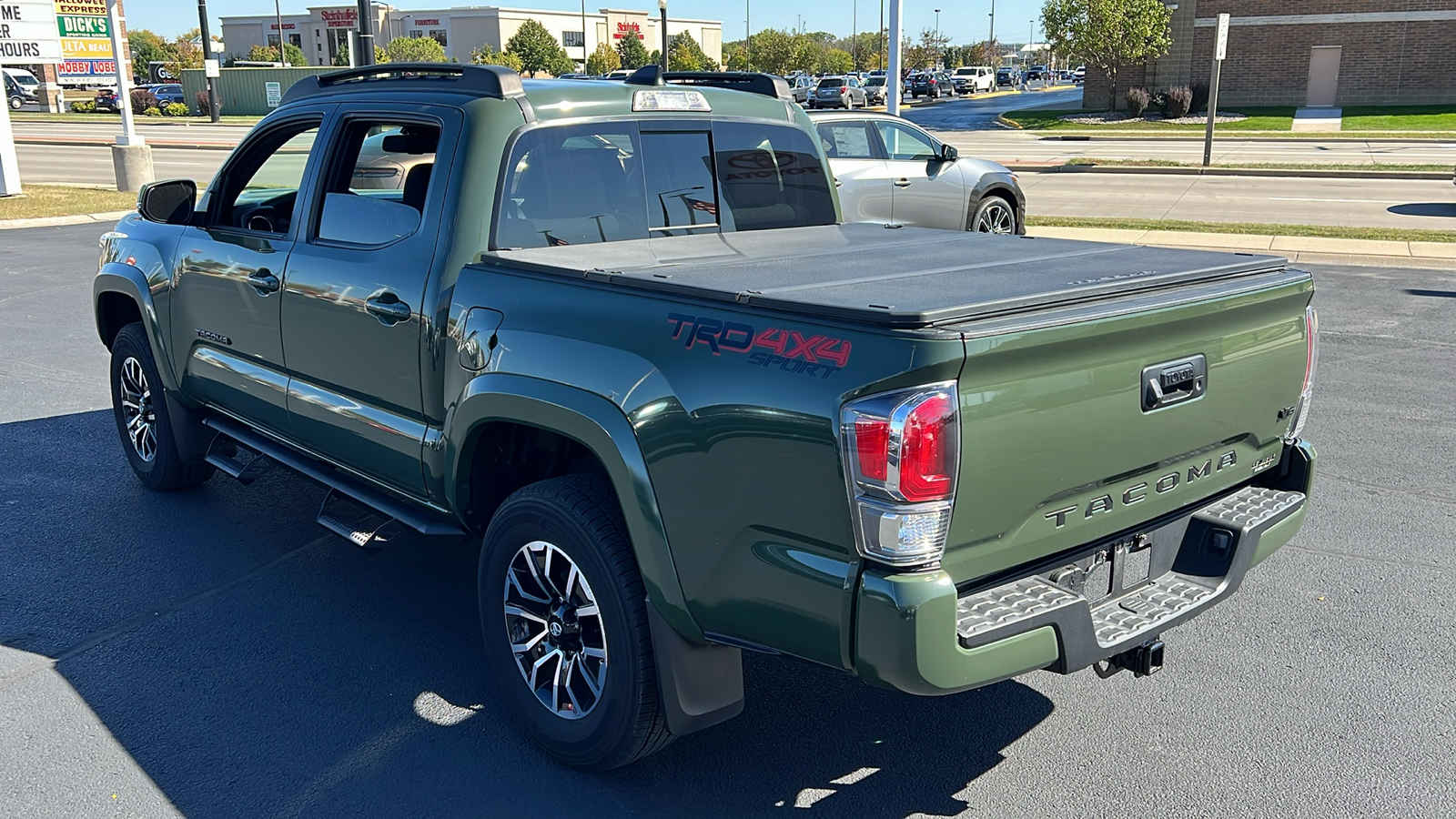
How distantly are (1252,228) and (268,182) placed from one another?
13.4 m

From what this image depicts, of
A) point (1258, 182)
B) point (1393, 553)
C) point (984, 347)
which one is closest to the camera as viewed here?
point (984, 347)

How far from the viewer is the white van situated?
69250 millimetres

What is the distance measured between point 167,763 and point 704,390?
2099 mm

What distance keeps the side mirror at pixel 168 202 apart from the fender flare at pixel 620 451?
9.15 ft

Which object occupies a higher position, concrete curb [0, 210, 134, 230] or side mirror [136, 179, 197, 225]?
side mirror [136, 179, 197, 225]

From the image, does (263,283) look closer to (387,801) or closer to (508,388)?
(508,388)

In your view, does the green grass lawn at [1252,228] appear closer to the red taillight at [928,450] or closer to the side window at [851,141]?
the side window at [851,141]

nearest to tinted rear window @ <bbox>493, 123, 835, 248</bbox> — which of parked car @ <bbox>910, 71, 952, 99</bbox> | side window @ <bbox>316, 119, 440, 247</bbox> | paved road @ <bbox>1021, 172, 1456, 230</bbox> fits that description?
side window @ <bbox>316, 119, 440, 247</bbox>

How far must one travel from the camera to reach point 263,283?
4.65m

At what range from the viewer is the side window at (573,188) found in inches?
157

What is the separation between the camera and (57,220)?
58.3ft

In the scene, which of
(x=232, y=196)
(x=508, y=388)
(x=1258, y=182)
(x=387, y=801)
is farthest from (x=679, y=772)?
(x=1258, y=182)

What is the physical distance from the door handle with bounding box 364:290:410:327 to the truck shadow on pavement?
1230 mm

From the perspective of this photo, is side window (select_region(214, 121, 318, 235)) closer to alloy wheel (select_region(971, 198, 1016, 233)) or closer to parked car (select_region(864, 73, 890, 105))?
alloy wheel (select_region(971, 198, 1016, 233))
